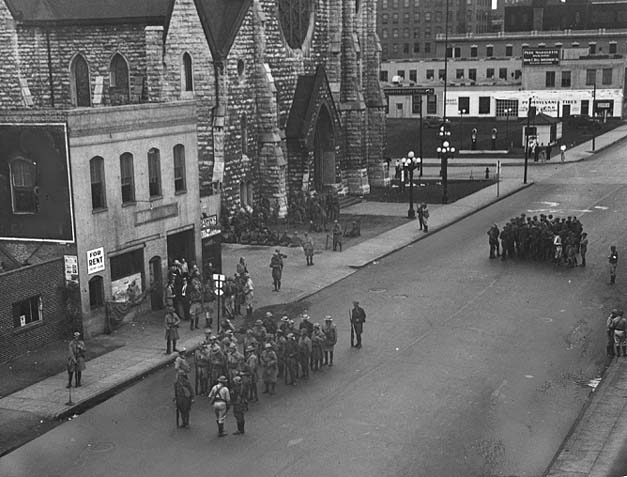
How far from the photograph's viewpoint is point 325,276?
33750 mm

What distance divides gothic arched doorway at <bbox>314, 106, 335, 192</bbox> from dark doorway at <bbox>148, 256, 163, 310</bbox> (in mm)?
22660

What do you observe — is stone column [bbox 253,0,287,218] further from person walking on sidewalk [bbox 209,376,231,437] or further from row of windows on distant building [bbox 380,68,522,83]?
row of windows on distant building [bbox 380,68,522,83]

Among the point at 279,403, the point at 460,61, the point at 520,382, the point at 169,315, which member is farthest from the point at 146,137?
the point at 460,61

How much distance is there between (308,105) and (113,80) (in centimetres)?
1053

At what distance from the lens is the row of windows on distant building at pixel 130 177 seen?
26938 millimetres

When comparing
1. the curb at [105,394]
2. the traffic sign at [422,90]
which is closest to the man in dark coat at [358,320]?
the curb at [105,394]

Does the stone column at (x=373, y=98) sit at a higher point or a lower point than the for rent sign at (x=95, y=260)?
higher

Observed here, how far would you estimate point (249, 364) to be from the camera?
20.4m

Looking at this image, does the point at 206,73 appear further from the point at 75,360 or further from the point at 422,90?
the point at 422,90

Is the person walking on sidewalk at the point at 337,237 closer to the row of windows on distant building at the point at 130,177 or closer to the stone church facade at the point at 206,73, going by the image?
the stone church facade at the point at 206,73

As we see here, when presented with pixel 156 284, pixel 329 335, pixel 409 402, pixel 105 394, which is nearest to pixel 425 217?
pixel 156 284

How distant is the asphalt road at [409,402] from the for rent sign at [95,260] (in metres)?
5.15

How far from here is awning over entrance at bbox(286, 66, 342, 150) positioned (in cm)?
4769

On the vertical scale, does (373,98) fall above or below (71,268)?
above
